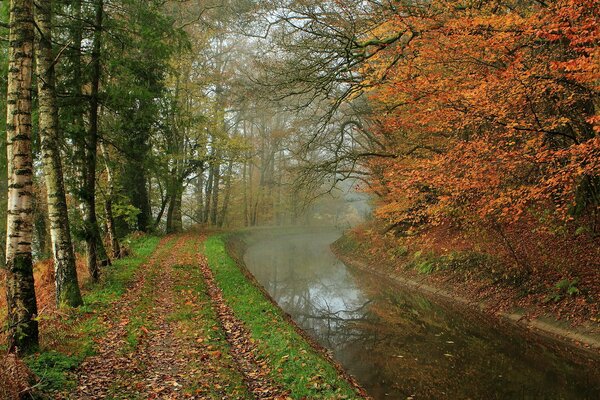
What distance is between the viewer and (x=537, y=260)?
12.7m

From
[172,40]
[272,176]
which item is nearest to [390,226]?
[172,40]

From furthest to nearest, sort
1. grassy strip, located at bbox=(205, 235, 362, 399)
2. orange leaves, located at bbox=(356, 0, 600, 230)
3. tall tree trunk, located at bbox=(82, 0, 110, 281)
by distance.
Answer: tall tree trunk, located at bbox=(82, 0, 110, 281) → orange leaves, located at bbox=(356, 0, 600, 230) → grassy strip, located at bbox=(205, 235, 362, 399)

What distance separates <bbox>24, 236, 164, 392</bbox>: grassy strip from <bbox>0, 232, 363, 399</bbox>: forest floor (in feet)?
0.05

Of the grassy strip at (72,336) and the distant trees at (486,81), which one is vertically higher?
the distant trees at (486,81)

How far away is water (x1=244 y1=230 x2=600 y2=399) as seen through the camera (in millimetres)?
8062

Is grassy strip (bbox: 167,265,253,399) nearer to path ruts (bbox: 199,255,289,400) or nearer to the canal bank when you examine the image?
path ruts (bbox: 199,255,289,400)

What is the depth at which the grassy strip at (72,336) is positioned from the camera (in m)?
5.43

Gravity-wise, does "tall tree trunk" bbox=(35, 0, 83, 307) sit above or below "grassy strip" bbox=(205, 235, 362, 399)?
above

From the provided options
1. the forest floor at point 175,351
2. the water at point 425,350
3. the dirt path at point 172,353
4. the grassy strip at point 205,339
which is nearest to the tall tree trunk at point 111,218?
the forest floor at point 175,351

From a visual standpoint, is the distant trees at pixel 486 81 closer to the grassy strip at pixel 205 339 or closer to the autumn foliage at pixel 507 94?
the autumn foliage at pixel 507 94

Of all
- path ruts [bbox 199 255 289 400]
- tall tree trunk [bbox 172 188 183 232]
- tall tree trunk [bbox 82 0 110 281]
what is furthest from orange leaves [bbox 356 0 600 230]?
tall tree trunk [bbox 172 188 183 232]

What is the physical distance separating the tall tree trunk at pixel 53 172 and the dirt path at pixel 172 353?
42.8 inches

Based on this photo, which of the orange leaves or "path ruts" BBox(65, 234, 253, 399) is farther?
the orange leaves

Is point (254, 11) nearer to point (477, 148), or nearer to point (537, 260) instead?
point (477, 148)
